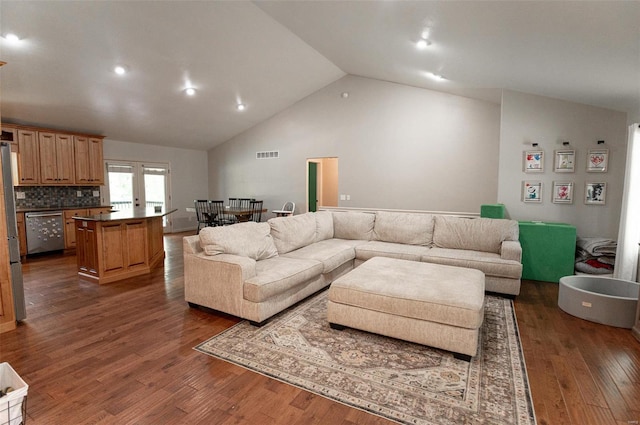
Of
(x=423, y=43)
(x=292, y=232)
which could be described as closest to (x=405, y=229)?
(x=292, y=232)

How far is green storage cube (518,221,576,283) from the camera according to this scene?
425 centimetres

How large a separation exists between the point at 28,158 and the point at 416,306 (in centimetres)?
696

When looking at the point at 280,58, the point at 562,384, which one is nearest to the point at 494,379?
the point at 562,384

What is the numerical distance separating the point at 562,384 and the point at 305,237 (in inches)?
119

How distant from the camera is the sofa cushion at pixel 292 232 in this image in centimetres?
396

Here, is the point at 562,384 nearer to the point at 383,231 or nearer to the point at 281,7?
the point at 383,231

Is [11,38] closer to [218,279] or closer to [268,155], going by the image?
[218,279]

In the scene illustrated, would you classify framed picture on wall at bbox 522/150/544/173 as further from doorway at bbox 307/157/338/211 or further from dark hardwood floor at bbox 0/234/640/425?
doorway at bbox 307/157/338/211

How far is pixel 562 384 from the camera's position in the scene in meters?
2.09

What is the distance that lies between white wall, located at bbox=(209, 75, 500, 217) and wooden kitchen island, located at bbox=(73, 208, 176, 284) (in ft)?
Result: 13.4

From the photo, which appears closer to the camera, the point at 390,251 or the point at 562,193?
the point at 390,251

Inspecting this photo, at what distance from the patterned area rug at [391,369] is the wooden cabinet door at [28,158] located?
5460 millimetres

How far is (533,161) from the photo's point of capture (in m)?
4.88

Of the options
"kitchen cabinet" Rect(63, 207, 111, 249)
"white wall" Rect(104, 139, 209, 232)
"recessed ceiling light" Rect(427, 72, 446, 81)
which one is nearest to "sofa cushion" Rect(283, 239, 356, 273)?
"recessed ceiling light" Rect(427, 72, 446, 81)
